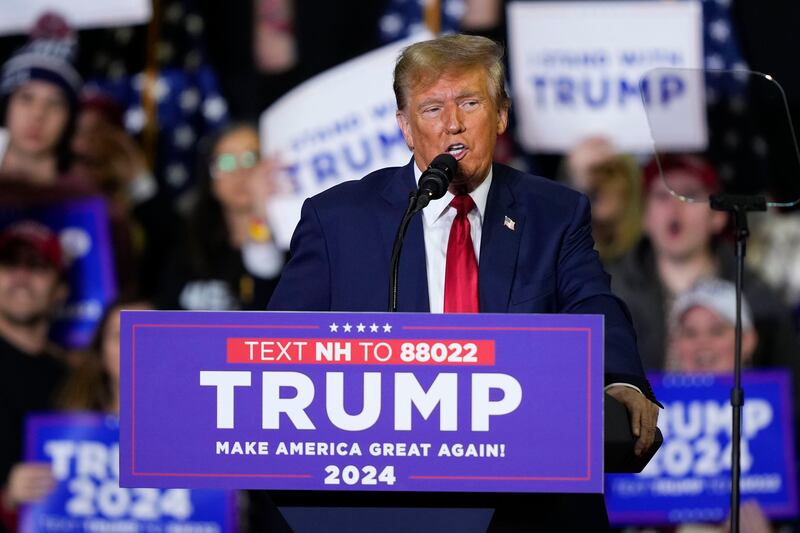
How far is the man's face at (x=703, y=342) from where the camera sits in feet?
16.5

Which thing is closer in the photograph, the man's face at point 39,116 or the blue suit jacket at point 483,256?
the blue suit jacket at point 483,256

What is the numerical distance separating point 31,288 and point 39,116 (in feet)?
2.47

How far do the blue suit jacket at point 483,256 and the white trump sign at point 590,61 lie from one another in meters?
2.87

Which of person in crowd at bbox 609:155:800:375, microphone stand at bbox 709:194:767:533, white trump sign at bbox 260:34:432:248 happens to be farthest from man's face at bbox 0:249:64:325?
microphone stand at bbox 709:194:767:533

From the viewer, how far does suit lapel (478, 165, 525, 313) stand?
7.03 feet

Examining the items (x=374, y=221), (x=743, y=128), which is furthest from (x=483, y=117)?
(x=743, y=128)

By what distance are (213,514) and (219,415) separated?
343cm

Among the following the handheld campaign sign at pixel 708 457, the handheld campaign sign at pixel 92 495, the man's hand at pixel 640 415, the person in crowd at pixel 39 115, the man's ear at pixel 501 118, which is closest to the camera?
the man's hand at pixel 640 415

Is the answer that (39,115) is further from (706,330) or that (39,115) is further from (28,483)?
(706,330)

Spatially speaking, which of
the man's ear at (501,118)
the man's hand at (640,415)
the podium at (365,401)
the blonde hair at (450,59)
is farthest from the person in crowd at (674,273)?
the podium at (365,401)

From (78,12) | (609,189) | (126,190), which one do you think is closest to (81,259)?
(126,190)

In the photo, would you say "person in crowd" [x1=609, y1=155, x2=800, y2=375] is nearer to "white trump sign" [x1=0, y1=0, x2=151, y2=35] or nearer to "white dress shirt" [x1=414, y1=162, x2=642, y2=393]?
"white trump sign" [x1=0, y1=0, x2=151, y2=35]

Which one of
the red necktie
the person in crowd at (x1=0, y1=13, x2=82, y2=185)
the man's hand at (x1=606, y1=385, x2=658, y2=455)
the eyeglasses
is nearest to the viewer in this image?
the man's hand at (x1=606, y1=385, x2=658, y2=455)

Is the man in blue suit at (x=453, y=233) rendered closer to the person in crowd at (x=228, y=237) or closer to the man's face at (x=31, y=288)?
the person in crowd at (x=228, y=237)
